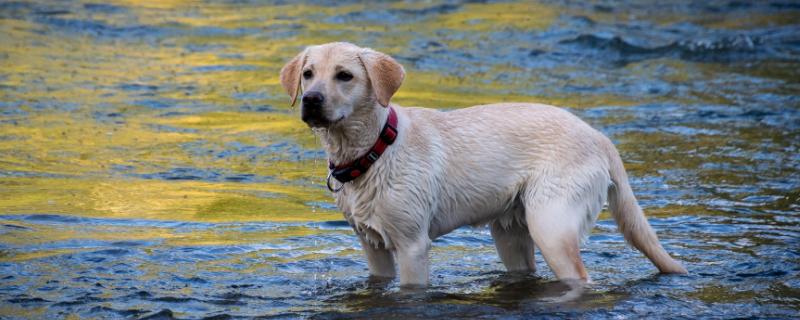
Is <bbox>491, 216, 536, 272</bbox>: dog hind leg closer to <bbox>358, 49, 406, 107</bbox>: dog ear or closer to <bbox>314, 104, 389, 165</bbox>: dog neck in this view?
<bbox>314, 104, 389, 165</bbox>: dog neck

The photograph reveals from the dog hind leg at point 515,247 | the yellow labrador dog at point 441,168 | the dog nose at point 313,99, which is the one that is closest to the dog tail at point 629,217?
the yellow labrador dog at point 441,168

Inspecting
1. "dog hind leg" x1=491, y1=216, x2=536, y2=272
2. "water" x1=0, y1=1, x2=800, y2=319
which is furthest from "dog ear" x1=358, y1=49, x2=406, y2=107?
"dog hind leg" x1=491, y1=216, x2=536, y2=272

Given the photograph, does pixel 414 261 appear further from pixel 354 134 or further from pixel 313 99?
pixel 313 99

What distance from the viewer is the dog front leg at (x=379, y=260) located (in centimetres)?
758

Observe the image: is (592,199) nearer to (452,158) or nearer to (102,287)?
(452,158)

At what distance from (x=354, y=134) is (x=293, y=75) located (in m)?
0.54

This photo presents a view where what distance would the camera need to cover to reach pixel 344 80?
22.8 feet

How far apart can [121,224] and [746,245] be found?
5.03 metres

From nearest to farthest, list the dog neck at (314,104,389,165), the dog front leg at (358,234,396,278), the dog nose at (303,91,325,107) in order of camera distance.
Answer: the dog nose at (303,91,325,107)
the dog neck at (314,104,389,165)
the dog front leg at (358,234,396,278)

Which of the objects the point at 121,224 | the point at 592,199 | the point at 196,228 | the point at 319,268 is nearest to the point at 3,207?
the point at 121,224

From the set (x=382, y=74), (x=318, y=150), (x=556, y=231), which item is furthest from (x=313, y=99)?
(x=318, y=150)

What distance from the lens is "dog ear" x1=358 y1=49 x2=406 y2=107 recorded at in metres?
6.93

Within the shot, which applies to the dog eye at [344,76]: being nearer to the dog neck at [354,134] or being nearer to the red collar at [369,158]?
the dog neck at [354,134]

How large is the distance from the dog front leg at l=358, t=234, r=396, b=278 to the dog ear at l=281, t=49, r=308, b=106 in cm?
109
